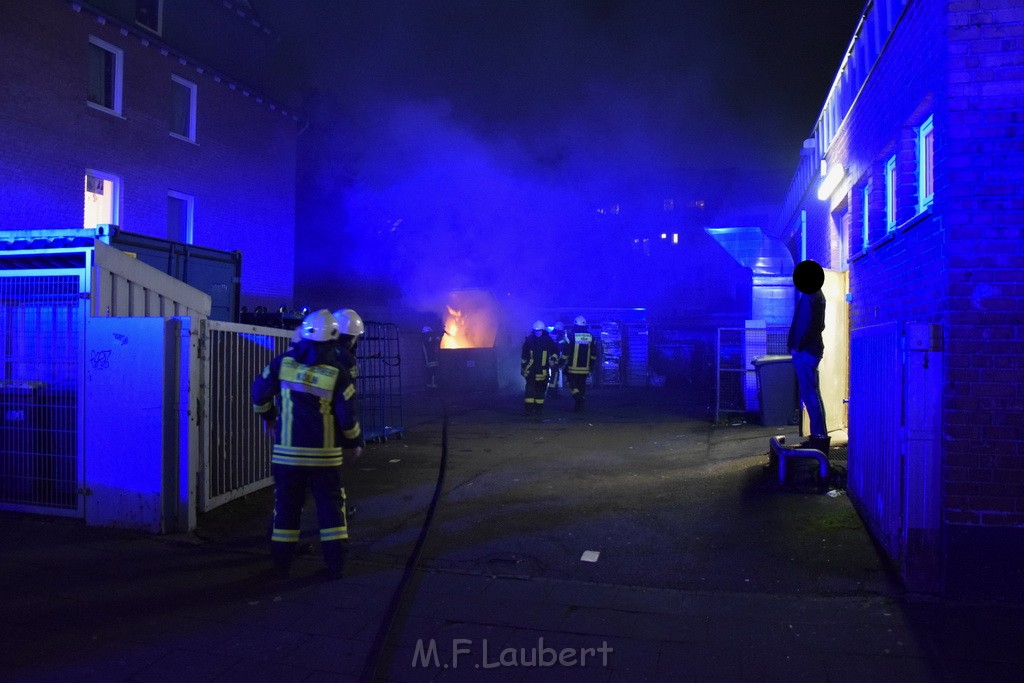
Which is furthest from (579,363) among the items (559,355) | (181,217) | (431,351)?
(181,217)

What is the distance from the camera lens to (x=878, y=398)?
4.78 meters

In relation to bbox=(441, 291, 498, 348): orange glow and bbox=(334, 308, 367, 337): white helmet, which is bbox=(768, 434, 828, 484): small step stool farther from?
bbox=(441, 291, 498, 348): orange glow

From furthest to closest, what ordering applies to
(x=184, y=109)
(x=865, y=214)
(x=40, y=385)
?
(x=184, y=109)
(x=865, y=214)
(x=40, y=385)

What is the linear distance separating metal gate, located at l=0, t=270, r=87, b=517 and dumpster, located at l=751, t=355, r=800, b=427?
8576 mm

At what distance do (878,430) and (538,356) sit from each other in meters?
8.11

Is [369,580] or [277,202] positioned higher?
[277,202]

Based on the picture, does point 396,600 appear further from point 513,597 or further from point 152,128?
point 152,128

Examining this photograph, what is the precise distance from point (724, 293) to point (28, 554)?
2679 centimetres

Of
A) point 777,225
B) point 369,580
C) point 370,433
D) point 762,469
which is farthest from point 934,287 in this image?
point 777,225

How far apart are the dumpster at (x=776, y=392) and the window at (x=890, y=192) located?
3.94m

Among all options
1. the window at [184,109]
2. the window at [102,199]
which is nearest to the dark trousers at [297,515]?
the window at [102,199]

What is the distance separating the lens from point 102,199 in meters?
14.1

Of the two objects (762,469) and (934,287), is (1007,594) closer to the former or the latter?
(934,287)
